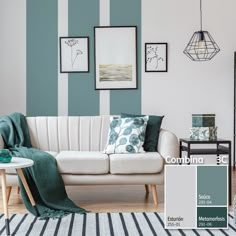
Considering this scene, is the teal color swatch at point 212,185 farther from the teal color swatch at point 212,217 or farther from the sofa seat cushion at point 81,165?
the sofa seat cushion at point 81,165

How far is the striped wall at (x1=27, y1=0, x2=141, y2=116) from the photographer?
6.08 metres

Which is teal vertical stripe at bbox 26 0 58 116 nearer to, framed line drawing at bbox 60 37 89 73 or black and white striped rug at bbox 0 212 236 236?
framed line drawing at bbox 60 37 89 73

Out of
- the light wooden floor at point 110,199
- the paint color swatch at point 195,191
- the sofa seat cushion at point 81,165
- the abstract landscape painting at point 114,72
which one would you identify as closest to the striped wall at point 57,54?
the abstract landscape painting at point 114,72

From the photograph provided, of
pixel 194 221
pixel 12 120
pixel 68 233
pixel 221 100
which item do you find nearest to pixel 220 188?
pixel 194 221

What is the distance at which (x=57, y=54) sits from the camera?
240 inches

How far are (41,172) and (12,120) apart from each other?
2.75 feet

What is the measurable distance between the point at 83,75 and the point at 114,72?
0.41 m

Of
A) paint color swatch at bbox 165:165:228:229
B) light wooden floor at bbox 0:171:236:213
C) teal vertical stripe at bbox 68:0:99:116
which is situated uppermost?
teal vertical stripe at bbox 68:0:99:116

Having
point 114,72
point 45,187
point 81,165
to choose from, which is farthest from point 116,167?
point 114,72

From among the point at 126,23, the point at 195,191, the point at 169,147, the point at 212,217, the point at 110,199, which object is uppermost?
the point at 126,23

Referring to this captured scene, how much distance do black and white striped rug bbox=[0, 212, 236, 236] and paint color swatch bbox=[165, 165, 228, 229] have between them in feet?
0.43

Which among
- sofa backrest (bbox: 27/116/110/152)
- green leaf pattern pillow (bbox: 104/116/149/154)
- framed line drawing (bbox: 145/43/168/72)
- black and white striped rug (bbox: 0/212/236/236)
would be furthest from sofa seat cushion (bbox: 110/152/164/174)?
framed line drawing (bbox: 145/43/168/72)

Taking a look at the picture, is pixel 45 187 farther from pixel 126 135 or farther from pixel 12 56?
pixel 12 56

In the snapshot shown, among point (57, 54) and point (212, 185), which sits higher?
point (57, 54)
